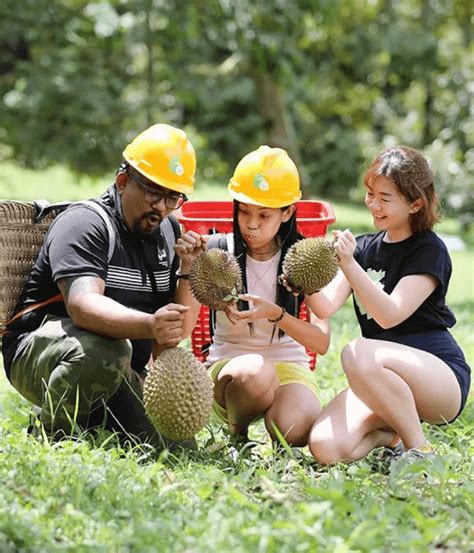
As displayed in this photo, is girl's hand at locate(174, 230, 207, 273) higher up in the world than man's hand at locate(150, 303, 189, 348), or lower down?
higher up

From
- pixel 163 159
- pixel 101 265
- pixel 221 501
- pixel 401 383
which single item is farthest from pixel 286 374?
pixel 221 501

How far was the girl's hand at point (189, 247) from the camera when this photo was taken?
4.19 meters

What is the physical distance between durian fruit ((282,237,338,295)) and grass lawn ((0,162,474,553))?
2.30ft

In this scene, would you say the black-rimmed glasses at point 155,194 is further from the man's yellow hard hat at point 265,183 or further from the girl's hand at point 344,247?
the girl's hand at point 344,247

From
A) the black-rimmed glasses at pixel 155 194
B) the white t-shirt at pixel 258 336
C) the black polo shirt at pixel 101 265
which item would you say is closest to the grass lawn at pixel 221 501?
the white t-shirt at pixel 258 336

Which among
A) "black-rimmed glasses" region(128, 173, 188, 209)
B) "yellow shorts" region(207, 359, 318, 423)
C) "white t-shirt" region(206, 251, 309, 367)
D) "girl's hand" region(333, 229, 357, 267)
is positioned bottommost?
"yellow shorts" region(207, 359, 318, 423)

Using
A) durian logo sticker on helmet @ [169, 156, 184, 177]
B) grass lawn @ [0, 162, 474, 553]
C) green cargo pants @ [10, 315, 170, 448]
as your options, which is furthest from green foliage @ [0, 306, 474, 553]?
durian logo sticker on helmet @ [169, 156, 184, 177]

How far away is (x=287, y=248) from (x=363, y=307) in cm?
42

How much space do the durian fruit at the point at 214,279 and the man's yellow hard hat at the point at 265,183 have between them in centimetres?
31

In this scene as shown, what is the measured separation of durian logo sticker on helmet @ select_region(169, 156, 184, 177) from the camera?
13.5 ft

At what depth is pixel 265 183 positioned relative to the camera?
427cm

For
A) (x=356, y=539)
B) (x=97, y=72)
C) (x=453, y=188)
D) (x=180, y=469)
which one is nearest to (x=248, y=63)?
(x=97, y=72)

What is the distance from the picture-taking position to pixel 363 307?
445 centimetres

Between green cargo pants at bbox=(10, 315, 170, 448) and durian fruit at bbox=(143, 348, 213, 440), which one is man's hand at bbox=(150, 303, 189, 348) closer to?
durian fruit at bbox=(143, 348, 213, 440)
